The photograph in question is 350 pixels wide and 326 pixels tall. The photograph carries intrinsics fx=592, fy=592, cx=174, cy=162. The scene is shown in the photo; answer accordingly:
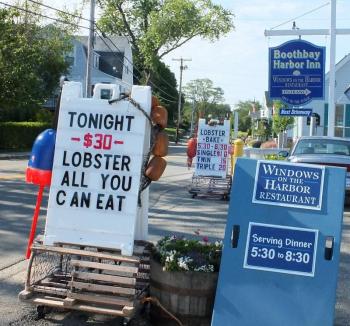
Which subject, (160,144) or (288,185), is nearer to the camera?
(288,185)

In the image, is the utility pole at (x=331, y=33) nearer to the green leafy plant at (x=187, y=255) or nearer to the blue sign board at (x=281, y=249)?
the green leafy plant at (x=187, y=255)

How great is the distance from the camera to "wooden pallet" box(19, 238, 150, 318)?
4.80 m

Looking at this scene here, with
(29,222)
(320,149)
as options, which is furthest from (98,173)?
(320,149)

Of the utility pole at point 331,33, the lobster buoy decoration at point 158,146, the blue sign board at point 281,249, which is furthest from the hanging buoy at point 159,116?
the utility pole at point 331,33

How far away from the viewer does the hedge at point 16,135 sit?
1326 inches

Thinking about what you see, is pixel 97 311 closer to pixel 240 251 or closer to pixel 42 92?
pixel 240 251

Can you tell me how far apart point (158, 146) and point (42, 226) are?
16.5ft

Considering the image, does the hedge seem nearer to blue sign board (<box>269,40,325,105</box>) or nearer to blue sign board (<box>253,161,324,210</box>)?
blue sign board (<box>269,40,325,105</box>)

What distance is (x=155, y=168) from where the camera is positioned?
5.32m

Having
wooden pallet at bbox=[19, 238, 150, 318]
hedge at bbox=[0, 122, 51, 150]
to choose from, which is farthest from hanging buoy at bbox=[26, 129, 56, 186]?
hedge at bbox=[0, 122, 51, 150]

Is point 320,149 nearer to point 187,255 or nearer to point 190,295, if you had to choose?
point 187,255

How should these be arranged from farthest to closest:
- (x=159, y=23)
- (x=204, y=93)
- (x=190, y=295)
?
(x=204, y=93) < (x=159, y=23) < (x=190, y=295)

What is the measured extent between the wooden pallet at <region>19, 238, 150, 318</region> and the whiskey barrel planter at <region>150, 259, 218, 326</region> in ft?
0.94

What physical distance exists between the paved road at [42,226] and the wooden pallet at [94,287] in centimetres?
28
